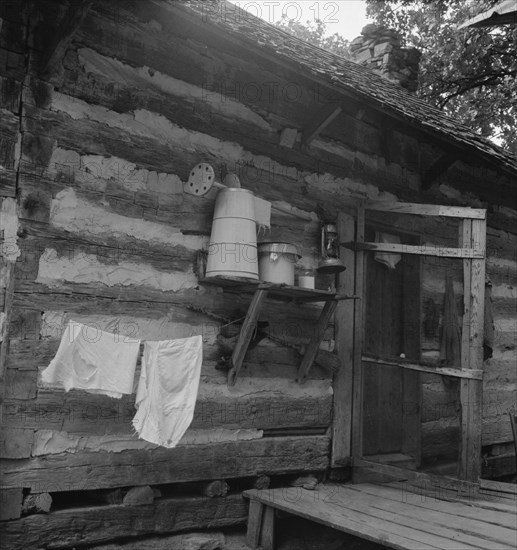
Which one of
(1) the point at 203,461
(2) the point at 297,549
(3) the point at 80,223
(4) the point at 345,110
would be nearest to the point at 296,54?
(4) the point at 345,110

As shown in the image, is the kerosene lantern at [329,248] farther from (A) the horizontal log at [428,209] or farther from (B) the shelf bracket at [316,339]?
(A) the horizontal log at [428,209]

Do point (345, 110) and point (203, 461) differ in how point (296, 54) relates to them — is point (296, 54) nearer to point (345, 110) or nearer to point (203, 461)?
point (345, 110)

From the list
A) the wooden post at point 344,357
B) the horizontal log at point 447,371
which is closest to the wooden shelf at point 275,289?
the wooden post at point 344,357

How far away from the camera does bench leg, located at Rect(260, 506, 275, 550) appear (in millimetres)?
4703

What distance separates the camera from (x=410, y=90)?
909cm

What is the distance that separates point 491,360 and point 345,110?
3550 mm

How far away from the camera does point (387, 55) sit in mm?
8719

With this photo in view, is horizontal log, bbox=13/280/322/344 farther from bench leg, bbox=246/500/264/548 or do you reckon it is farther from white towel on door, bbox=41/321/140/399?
bench leg, bbox=246/500/264/548

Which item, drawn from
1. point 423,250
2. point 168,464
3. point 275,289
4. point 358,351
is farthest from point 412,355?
point 168,464

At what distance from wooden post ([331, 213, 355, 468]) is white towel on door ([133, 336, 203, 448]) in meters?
1.83

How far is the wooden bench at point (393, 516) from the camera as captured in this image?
3963mm

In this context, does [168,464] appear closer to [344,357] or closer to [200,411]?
[200,411]

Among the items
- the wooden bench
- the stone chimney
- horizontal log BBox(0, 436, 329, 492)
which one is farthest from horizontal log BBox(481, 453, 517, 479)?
the stone chimney

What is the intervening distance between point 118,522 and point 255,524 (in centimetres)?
108
